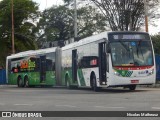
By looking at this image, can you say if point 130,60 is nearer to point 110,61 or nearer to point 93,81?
point 110,61

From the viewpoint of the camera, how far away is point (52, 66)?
3500cm

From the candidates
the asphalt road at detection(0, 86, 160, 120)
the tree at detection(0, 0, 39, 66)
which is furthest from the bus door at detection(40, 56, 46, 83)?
the tree at detection(0, 0, 39, 66)

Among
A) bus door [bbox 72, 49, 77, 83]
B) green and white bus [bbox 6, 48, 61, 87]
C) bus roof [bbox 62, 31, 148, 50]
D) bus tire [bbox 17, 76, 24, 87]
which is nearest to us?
bus roof [bbox 62, 31, 148, 50]

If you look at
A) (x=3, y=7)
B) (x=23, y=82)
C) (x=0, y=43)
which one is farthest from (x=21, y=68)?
(x=3, y=7)

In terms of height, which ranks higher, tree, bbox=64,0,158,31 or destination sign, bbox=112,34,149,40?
tree, bbox=64,0,158,31

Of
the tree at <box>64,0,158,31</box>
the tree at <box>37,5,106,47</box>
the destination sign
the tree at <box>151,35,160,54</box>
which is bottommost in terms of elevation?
the destination sign

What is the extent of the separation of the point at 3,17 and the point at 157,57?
132ft

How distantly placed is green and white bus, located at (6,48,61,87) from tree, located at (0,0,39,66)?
2505 cm

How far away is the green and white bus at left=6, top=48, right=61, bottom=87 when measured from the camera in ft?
116

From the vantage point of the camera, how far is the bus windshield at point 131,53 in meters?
24.1

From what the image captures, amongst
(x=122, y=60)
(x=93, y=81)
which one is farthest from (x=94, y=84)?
(x=122, y=60)

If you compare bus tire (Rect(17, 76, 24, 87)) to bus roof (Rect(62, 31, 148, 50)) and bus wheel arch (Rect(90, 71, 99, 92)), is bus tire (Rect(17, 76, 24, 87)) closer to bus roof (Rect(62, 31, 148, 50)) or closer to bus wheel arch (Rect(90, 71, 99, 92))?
bus roof (Rect(62, 31, 148, 50))

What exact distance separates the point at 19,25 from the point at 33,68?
34.0 metres

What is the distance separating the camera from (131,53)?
79.6 ft
